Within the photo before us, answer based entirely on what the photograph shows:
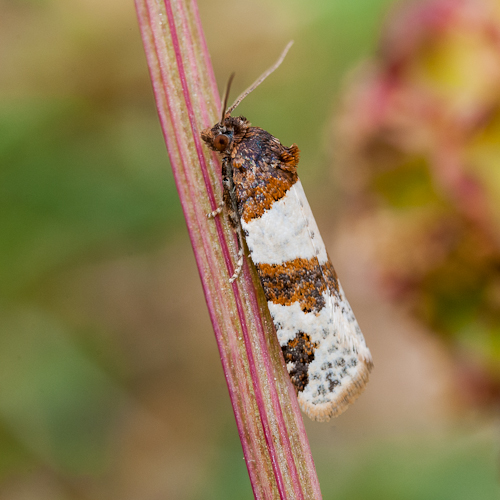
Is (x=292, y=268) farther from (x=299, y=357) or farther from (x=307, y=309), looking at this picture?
(x=299, y=357)

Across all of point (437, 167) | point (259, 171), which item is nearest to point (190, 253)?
point (259, 171)

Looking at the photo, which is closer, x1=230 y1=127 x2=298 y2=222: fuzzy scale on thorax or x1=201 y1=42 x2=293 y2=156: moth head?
x1=201 y1=42 x2=293 y2=156: moth head

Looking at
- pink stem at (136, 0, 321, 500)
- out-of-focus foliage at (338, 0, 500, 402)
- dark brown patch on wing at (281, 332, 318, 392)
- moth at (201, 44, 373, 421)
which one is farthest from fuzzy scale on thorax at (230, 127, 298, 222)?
out-of-focus foliage at (338, 0, 500, 402)

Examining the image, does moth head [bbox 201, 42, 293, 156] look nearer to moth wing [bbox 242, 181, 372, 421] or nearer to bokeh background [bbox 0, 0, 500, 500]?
moth wing [bbox 242, 181, 372, 421]

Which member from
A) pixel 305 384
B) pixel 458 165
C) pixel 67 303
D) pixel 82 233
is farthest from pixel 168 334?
pixel 458 165

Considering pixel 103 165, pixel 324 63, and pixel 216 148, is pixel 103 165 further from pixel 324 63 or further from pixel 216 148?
pixel 324 63

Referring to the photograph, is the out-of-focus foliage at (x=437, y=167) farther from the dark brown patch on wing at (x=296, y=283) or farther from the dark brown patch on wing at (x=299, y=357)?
the dark brown patch on wing at (x=299, y=357)

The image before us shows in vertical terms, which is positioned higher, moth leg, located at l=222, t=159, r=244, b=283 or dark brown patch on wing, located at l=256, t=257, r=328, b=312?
moth leg, located at l=222, t=159, r=244, b=283
